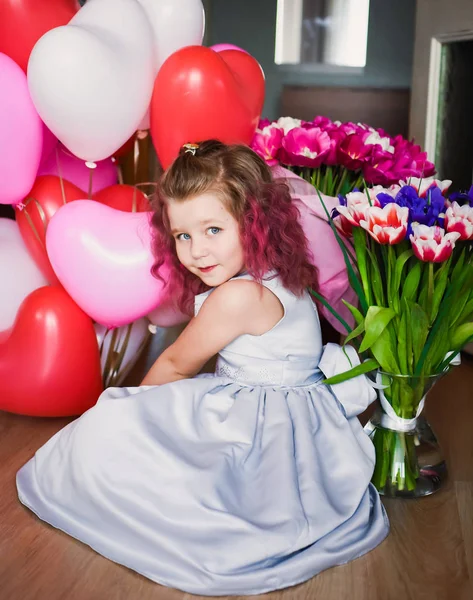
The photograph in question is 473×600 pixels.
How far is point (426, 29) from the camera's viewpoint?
254cm

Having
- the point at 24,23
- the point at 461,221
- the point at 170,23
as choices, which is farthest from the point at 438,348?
the point at 24,23

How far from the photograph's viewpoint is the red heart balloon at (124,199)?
1812mm

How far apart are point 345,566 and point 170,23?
118cm

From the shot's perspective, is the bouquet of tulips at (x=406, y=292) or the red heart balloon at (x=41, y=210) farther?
the red heart balloon at (x=41, y=210)

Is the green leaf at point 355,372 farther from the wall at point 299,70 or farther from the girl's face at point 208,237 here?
the wall at point 299,70

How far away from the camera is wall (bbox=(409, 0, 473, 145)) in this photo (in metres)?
2.38

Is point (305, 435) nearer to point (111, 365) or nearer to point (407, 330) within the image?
point (407, 330)

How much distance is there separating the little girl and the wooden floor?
3cm

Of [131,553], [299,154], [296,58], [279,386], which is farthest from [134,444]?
[296,58]

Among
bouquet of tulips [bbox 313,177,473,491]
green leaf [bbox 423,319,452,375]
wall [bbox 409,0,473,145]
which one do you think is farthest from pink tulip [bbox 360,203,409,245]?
wall [bbox 409,0,473,145]

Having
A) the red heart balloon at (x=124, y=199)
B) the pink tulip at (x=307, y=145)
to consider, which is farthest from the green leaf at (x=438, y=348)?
the red heart balloon at (x=124, y=199)

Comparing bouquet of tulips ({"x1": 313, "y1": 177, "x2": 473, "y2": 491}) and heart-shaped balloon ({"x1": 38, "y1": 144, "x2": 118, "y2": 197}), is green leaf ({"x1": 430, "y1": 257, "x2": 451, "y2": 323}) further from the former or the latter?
heart-shaped balloon ({"x1": 38, "y1": 144, "x2": 118, "y2": 197})

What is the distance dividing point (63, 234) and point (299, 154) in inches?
21.5

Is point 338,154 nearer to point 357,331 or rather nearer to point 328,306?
point 328,306
